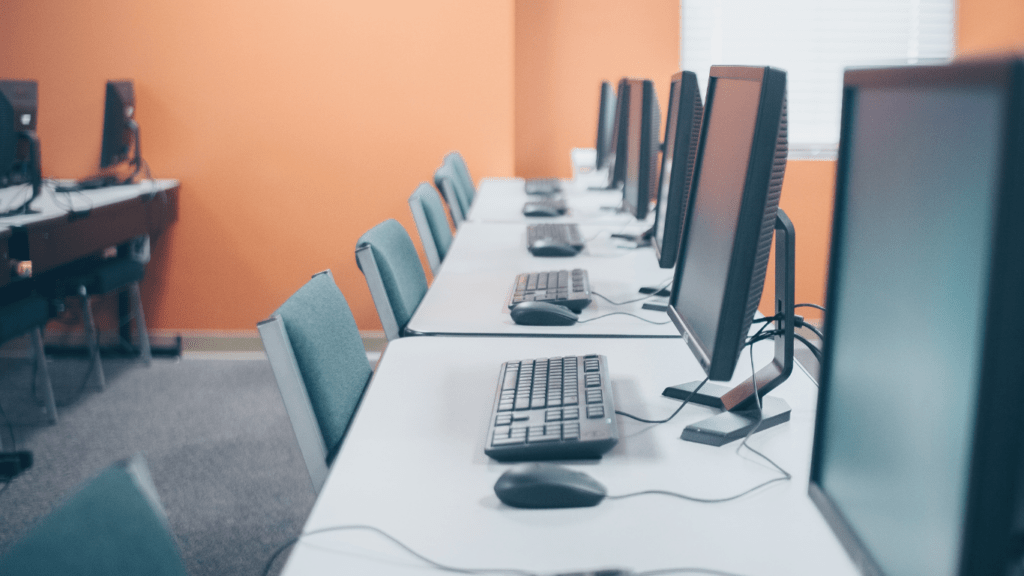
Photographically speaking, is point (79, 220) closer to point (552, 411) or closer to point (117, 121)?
point (117, 121)

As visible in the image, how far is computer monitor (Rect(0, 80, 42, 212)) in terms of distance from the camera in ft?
9.51

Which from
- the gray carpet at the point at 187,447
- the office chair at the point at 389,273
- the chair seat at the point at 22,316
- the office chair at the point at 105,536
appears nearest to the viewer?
the office chair at the point at 105,536

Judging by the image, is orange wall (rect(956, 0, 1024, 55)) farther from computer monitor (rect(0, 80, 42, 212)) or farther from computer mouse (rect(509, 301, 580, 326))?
computer monitor (rect(0, 80, 42, 212))

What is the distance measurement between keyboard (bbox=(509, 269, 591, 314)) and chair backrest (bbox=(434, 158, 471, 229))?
1.03m

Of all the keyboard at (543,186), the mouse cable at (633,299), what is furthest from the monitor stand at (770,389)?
the keyboard at (543,186)

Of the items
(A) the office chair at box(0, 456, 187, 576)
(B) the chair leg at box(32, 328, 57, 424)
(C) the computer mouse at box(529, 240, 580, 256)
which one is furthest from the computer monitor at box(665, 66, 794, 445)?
(B) the chair leg at box(32, 328, 57, 424)

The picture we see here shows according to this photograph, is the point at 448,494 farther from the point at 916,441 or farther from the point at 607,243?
the point at 607,243

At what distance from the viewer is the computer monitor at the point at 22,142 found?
2.90m

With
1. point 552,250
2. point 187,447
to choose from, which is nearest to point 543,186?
point 552,250

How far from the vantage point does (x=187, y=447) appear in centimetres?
278

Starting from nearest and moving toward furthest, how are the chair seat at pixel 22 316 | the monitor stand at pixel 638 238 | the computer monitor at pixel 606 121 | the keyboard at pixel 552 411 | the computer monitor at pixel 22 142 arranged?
the keyboard at pixel 552 411
the monitor stand at pixel 638 238
the chair seat at pixel 22 316
the computer monitor at pixel 22 142
the computer monitor at pixel 606 121

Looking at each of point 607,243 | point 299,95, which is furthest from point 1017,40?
point 299,95

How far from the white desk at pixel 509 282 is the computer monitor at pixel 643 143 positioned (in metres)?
0.19

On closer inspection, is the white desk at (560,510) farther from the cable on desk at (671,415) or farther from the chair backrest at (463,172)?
the chair backrest at (463,172)
